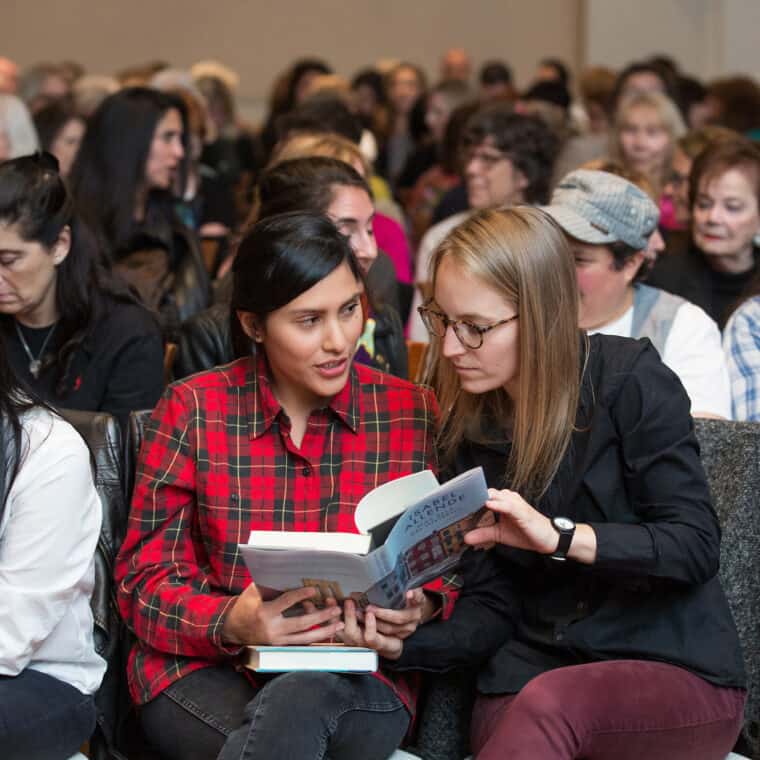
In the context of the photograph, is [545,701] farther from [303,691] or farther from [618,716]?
[303,691]

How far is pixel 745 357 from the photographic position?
3277 mm

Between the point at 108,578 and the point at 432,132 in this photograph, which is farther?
the point at 432,132

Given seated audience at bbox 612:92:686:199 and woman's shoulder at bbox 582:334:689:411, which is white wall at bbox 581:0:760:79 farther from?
woman's shoulder at bbox 582:334:689:411

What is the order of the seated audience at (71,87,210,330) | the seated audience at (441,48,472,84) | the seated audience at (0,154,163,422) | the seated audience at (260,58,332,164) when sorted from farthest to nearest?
the seated audience at (441,48,472,84) → the seated audience at (260,58,332,164) → the seated audience at (71,87,210,330) → the seated audience at (0,154,163,422)

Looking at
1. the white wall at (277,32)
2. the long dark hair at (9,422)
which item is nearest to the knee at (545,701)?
the long dark hair at (9,422)

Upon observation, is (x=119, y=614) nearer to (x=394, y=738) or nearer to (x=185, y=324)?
(x=394, y=738)

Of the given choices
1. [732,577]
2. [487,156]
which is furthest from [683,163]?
[732,577]

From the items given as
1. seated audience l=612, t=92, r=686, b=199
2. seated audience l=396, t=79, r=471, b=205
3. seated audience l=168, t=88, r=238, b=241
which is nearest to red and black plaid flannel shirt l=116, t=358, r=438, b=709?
seated audience l=168, t=88, r=238, b=241

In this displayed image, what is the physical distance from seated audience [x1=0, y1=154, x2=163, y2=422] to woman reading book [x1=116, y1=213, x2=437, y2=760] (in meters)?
0.89

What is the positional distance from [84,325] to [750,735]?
1932 millimetres

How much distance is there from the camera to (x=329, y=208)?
3447 millimetres

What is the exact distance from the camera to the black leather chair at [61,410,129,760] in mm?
2514

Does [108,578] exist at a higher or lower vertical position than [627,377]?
lower

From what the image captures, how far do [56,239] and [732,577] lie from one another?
1858mm
